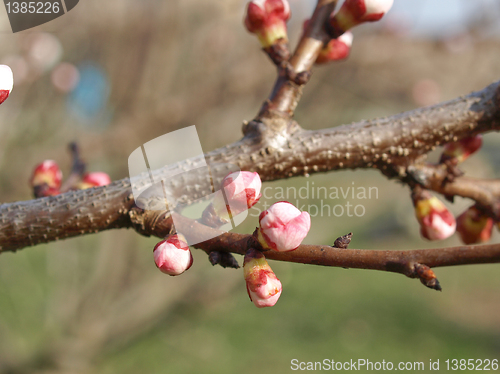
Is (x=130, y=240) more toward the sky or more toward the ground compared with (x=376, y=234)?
more toward the sky

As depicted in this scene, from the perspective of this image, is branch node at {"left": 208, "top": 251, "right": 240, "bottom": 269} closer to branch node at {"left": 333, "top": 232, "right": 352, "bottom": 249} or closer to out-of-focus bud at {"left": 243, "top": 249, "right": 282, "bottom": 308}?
out-of-focus bud at {"left": 243, "top": 249, "right": 282, "bottom": 308}

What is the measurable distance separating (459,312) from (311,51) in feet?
24.0

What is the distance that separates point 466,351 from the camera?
531 centimetres

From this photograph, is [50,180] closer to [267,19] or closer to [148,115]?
[267,19]

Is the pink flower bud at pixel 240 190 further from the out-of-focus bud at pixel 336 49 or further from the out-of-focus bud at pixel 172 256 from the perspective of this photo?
the out-of-focus bud at pixel 336 49

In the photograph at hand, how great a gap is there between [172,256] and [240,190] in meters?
0.16

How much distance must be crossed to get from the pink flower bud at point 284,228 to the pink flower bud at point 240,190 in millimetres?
71

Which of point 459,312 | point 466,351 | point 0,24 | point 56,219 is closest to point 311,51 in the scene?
point 56,219

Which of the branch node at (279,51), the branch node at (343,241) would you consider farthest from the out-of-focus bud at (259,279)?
the branch node at (279,51)

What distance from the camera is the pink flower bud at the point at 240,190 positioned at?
2.04 feet

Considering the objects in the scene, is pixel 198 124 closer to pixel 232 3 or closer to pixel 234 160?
pixel 232 3

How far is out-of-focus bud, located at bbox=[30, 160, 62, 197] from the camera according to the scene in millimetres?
1152

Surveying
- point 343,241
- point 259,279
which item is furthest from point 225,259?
point 343,241

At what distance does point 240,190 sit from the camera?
624 millimetres
